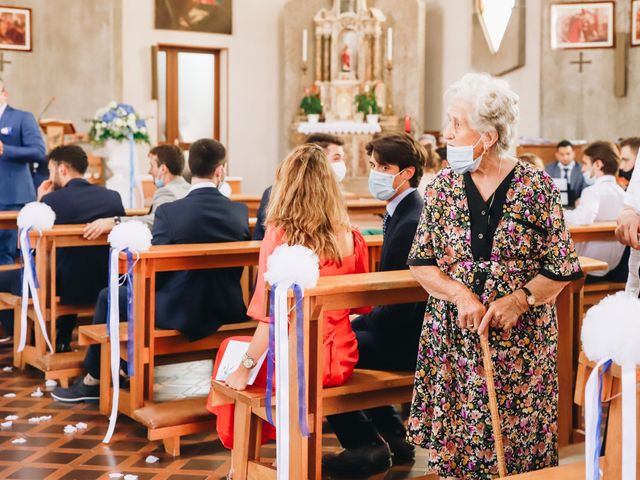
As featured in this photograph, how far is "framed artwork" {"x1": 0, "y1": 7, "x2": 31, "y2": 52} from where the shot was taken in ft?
37.4

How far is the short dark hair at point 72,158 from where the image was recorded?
494 cm

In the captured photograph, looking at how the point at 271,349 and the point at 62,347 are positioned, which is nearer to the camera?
the point at 271,349

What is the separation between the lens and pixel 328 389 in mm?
3035

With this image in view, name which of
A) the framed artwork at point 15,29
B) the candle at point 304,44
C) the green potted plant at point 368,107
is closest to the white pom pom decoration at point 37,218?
the framed artwork at point 15,29

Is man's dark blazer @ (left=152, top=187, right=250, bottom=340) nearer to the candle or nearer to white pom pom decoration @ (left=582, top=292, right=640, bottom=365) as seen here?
white pom pom decoration @ (left=582, top=292, right=640, bottom=365)

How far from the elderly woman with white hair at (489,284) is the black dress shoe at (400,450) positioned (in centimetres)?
93

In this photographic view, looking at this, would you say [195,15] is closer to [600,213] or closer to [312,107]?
[312,107]

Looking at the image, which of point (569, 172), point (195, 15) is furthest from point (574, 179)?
point (195, 15)

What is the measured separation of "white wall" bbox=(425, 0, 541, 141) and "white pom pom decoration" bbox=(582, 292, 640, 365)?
1010cm

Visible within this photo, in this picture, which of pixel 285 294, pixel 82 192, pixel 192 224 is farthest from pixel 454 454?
pixel 82 192

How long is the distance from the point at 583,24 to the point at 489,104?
9280mm

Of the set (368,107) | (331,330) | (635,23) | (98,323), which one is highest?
(635,23)

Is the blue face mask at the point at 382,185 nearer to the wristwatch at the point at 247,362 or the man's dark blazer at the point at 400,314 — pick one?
the man's dark blazer at the point at 400,314

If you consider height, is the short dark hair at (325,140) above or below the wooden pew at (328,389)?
above
